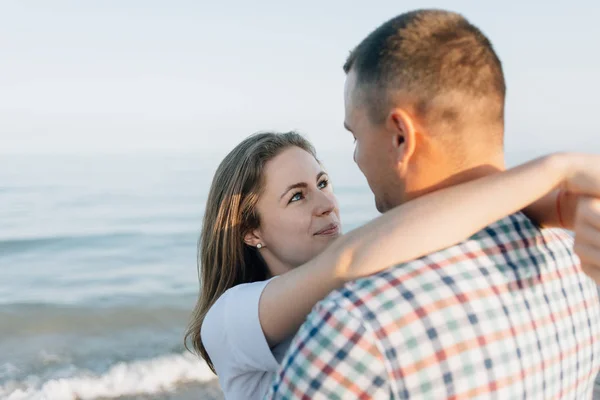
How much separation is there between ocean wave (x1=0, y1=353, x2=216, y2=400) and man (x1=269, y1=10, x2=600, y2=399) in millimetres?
5894

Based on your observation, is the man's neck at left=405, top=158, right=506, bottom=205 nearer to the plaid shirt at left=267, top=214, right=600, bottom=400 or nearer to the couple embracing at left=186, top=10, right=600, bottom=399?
the couple embracing at left=186, top=10, right=600, bottom=399

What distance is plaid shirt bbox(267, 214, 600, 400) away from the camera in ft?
4.61

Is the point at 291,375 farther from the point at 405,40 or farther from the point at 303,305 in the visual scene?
the point at 405,40

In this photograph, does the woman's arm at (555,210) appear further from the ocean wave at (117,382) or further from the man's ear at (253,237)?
the ocean wave at (117,382)

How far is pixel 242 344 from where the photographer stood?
2.29 metres

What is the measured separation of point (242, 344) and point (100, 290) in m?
10.0

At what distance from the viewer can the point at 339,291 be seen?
148 cm

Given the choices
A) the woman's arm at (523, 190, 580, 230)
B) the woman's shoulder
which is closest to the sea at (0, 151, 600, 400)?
the woman's shoulder

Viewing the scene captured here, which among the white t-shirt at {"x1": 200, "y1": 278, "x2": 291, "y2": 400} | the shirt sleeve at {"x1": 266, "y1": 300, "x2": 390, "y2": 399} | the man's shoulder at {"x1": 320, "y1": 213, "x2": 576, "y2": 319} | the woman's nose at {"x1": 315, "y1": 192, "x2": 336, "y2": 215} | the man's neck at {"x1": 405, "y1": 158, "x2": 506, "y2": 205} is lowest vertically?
the white t-shirt at {"x1": 200, "y1": 278, "x2": 291, "y2": 400}

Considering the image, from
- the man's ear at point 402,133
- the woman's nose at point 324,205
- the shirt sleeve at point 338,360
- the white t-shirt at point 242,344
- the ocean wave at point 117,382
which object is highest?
the man's ear at point 402,133

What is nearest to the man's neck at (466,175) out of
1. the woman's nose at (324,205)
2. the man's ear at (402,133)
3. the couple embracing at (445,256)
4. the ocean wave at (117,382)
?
the couple embracing at (445,256)

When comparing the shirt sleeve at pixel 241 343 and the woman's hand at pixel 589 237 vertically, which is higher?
the woman's hand at pixel 589 237

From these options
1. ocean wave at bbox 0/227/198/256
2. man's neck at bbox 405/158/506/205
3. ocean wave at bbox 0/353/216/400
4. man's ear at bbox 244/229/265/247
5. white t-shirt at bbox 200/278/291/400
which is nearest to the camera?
man's neck at bbox 405/158/506/205

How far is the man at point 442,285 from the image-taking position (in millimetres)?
1416
